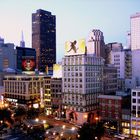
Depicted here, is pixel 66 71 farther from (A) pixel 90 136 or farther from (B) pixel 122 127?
(A) pixel 90 136

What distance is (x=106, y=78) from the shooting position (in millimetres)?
136375

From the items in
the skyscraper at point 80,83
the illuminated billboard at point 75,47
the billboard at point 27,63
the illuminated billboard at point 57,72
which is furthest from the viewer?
the billboard at point 27,63

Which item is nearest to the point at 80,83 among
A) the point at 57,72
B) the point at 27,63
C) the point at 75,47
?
the point at 75,47

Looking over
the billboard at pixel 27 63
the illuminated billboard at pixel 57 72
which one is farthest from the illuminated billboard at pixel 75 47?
the billboard at pixel 27 63

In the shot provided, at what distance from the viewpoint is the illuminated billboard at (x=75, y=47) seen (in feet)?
393

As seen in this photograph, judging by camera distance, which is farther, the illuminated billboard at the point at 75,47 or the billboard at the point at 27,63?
the billboard at the point at 27,63

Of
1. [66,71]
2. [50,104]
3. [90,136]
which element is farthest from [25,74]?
[90,136]

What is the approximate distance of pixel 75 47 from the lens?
402 ft

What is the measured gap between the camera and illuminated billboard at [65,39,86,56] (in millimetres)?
119938

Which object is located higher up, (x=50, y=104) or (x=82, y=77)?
(x=82, y=77)

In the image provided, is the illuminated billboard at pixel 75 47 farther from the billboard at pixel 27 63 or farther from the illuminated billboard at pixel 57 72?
the billboard at pixel 27 63

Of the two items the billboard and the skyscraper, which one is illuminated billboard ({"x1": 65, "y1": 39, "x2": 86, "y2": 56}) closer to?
the skyscraper

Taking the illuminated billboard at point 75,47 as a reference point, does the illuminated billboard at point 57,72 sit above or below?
below

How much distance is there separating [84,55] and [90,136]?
177 feet
